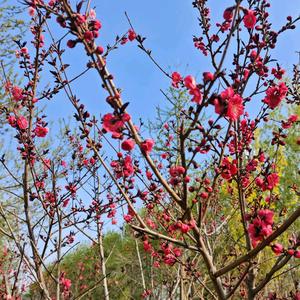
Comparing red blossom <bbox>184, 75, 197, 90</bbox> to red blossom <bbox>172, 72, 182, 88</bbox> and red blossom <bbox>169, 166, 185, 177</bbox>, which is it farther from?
red blossom <bbox>172, 72, 182, 88</bbox>

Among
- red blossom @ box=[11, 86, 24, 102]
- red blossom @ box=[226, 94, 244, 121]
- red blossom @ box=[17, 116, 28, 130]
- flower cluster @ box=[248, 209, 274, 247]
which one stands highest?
red blossom @ box=[11, 86, 24, 102]

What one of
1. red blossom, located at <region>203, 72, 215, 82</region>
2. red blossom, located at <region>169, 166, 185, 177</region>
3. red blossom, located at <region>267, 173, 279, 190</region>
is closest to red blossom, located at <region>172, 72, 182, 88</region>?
red blossom, located at <region>267, 173, 279, 190</region>

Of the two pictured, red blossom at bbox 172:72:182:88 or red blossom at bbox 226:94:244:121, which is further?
red blossom at bbox 172:72:182:88

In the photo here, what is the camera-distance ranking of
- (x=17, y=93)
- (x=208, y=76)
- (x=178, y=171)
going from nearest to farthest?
(x=208, y=76)
(x=178, y=171)
(x=17, y=93)

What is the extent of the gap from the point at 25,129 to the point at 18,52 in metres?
0.81

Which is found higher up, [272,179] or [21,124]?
[21,124]

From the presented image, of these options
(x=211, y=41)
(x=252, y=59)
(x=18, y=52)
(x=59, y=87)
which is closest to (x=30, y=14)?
(x=18, y=52)

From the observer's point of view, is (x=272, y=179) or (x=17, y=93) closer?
(x=272, y=179)

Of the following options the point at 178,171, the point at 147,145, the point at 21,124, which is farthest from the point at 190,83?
the point at 21,124

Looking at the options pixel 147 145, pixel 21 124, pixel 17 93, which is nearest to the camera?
pixel 147 145

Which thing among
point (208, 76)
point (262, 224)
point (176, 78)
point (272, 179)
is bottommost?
point (262, 224)

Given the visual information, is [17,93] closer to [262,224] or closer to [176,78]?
[176,78]

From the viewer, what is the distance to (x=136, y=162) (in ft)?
10.3

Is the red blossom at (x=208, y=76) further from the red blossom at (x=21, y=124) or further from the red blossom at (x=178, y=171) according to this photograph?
the red blossom at (x=21, y=124)
